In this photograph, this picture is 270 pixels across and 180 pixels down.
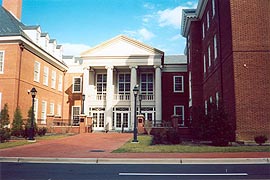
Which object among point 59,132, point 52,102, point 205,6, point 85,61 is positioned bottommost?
point 59,132

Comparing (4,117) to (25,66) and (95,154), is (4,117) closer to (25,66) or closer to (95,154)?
(25,66)

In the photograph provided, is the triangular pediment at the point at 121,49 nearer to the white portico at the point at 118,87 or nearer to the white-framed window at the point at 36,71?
the white portico at the point at 118,87

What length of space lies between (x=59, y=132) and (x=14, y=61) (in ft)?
26.8

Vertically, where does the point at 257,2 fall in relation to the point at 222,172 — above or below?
above

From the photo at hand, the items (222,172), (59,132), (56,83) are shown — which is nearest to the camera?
(222,172)

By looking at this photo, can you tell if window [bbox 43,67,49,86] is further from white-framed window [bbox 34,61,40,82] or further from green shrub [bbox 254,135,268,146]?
green shrub [bbox 254,135,268,146]

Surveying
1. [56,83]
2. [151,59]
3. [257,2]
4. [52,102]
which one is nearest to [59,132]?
[52,102]

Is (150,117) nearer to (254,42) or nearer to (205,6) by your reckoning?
(205,6)

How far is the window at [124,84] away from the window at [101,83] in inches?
75.6

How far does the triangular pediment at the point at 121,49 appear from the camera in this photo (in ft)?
110

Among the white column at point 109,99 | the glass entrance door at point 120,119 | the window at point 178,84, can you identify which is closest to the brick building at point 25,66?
the white column at point 109,99

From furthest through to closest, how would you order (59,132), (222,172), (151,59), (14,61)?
(151,59) < (59,132) < (14,61) < (222,172)

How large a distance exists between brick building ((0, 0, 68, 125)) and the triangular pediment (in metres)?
4.88

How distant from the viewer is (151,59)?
33.5 meters
